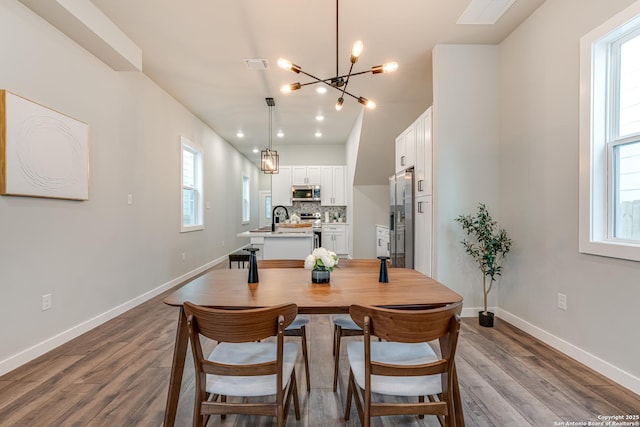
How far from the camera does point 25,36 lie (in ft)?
7.34

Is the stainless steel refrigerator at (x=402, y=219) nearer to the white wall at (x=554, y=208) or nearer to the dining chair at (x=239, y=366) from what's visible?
the white wall at (x=554, y=208)

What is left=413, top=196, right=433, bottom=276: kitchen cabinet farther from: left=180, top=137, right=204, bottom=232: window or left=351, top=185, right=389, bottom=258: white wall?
left=180, top=137, right=204, bottom=232: window

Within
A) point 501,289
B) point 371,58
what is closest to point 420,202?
point 501,289

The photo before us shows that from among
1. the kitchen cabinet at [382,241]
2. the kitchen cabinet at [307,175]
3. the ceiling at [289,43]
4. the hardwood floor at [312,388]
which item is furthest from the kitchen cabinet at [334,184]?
the hardwood floor at [312,388]

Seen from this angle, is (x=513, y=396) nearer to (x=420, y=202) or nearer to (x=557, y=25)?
(x=420, y=202)

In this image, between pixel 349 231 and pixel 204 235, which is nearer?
pixel 204 235

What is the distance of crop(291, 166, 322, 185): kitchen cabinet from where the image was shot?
24.9 feet

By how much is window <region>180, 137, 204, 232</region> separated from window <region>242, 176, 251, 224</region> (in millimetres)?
3451

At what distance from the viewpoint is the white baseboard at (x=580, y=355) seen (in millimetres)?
1887

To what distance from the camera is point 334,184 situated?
25.0 ft

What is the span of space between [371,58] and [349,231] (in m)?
4.38

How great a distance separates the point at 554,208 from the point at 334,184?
541 centimetres

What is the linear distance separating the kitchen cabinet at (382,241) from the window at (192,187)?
3.57 metres

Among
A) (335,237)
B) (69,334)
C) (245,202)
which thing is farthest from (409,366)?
(245,202)
